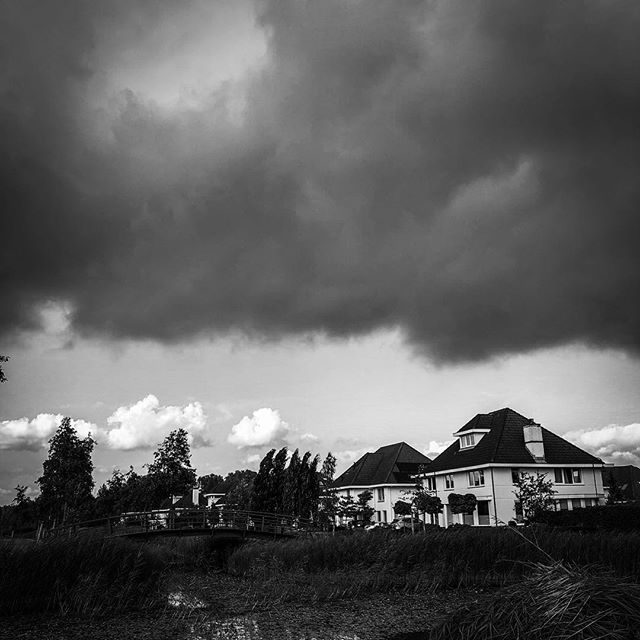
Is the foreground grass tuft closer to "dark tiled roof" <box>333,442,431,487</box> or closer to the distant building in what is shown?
the distant building

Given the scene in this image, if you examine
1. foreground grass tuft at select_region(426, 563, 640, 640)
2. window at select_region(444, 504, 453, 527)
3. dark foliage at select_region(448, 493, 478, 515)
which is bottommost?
window at select_region(444, 504, 453, 527)

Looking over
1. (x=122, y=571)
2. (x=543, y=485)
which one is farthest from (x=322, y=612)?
(x=543, y=485)

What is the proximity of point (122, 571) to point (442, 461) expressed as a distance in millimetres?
40489

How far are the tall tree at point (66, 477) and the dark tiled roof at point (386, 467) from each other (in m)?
25.5

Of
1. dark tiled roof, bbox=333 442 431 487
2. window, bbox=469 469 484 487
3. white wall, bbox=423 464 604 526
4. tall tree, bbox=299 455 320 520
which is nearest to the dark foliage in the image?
white wall, bbox=423 464 604 526

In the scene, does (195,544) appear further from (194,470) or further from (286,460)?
(194,470)

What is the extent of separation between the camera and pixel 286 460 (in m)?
47.4

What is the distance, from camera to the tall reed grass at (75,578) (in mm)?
13109

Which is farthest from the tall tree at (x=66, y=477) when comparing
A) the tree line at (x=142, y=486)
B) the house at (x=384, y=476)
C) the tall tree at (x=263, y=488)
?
the house at (x=384, y=476)

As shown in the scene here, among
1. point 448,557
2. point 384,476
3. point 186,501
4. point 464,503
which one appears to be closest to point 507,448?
point 464,503

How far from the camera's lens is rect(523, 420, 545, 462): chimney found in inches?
1800

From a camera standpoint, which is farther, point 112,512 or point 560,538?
point 112,512

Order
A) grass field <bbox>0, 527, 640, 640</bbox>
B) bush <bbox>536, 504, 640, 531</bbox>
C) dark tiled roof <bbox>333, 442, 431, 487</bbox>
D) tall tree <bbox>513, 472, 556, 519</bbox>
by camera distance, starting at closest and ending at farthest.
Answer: grass field <bbox>0, 527, 640, 640</bbox>, bush <bbox>536, 504, 640, 531</bbox>, tall tree <bbox>513, 472, 556, 519</bbox>, dark tiled roof <bbox>333, 442, 431, 487</bbox>

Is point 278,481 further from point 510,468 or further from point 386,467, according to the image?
point 386,467
